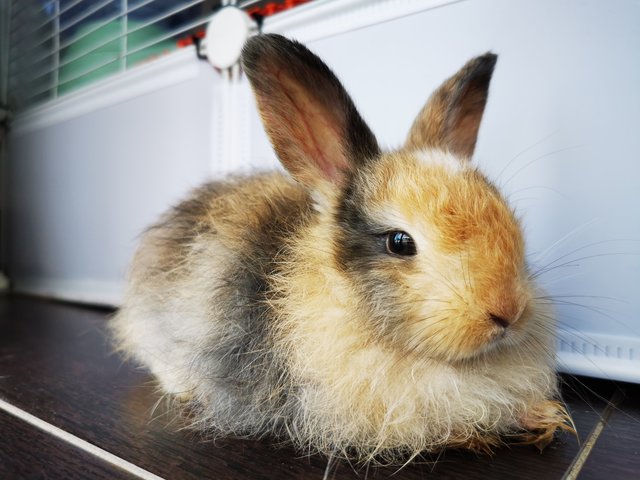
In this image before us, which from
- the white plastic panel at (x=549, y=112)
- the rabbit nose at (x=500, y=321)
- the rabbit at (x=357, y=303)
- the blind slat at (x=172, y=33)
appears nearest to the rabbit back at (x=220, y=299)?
the rabbit at (x=357, y=303)

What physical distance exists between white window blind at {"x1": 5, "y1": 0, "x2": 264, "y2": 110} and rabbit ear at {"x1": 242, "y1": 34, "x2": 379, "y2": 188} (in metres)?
1.04

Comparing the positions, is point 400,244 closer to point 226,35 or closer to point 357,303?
point 357,303

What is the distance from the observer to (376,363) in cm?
75

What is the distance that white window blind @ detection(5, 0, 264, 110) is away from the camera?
6.52ft

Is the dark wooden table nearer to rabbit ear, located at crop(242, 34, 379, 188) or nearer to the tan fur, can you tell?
the tan fur

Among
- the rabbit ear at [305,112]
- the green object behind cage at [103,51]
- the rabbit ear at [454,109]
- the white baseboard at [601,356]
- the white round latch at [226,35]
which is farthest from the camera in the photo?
the green object behind cage at [103,51]

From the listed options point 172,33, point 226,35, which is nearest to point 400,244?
point 226,35

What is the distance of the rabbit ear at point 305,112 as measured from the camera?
2.60 feet

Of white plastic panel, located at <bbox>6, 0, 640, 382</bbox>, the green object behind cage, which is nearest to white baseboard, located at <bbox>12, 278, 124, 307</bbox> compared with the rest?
white plastic panel, located at <bbox>6, 0, 640, 382</bbox>

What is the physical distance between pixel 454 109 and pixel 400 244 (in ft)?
1.29

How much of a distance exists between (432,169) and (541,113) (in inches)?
19.7

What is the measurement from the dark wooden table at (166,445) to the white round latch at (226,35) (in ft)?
3.39

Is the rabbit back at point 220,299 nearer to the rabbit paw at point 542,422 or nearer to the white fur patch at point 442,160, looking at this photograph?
the white fur patch at point 442,160

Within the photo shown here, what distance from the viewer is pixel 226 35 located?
1623mm
